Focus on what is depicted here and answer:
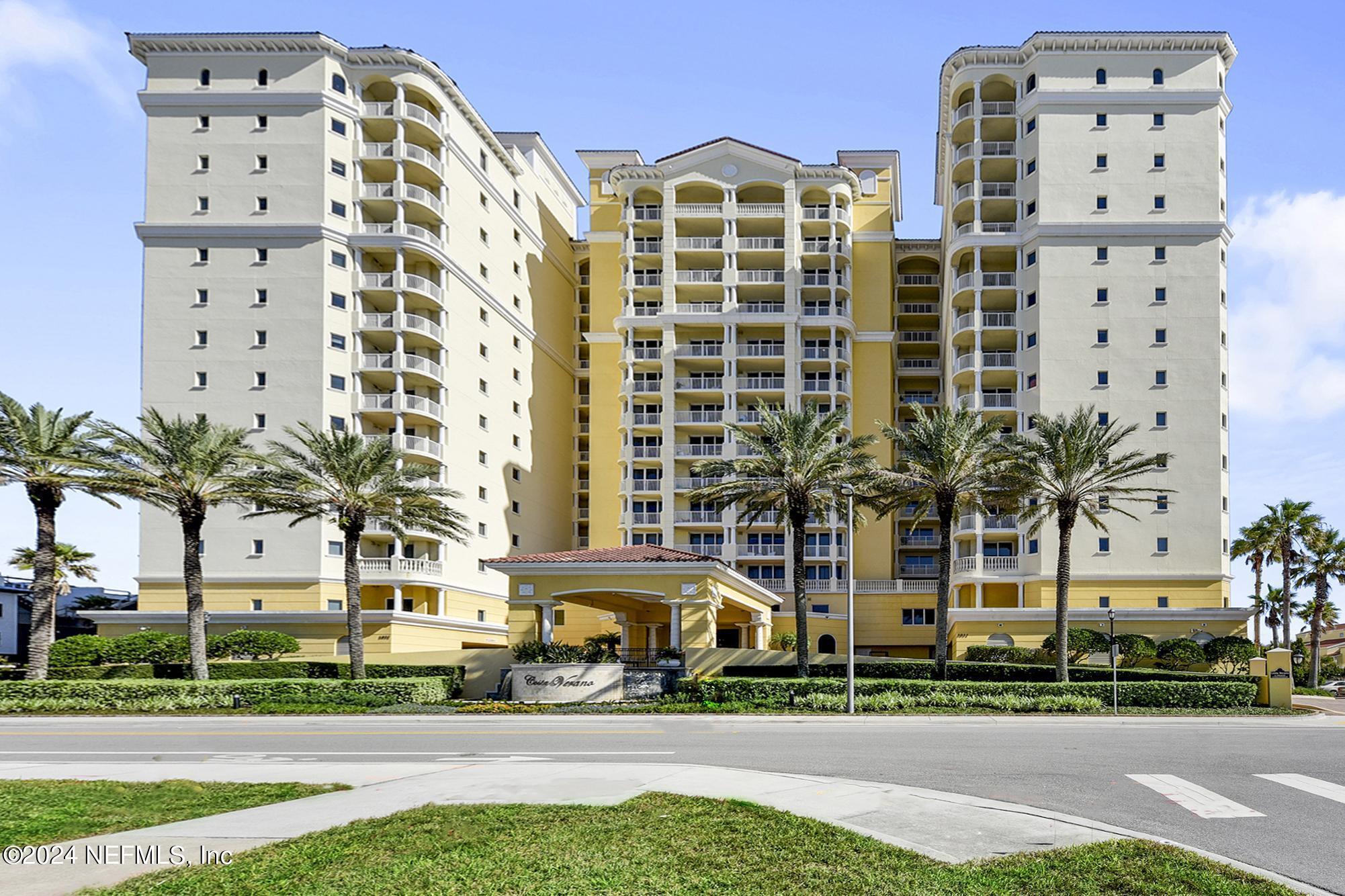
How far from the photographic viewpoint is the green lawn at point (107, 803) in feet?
41.0

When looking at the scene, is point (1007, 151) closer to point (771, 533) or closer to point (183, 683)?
point (771, 533)

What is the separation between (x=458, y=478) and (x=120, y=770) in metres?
45.0

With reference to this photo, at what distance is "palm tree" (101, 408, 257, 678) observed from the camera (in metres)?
41.7

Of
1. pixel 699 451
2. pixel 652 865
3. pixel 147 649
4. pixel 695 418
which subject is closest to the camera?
pixel 652 865

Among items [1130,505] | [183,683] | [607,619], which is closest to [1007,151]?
[1130,505]

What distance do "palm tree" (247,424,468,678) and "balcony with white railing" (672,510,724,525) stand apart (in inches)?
1141

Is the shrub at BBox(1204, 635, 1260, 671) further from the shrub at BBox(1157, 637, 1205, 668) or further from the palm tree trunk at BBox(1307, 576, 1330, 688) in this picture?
the palm tree trunk at BBox(1307, 576, 1330, 688)

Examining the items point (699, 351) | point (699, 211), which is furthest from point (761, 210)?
point (699, 351)

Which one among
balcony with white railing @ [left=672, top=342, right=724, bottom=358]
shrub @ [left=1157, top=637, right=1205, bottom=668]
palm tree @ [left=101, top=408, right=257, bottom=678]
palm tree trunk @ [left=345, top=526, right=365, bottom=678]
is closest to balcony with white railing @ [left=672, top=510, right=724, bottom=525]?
balcony with white railing @ [left=672, top=342, right=724, bottom=358]

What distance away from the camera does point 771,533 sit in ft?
238

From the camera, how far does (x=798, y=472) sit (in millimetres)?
42875

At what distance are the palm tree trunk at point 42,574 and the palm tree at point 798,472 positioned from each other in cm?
2624

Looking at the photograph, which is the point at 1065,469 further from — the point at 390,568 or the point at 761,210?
the point at 761,210

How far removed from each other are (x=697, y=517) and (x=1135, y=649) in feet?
96.1
